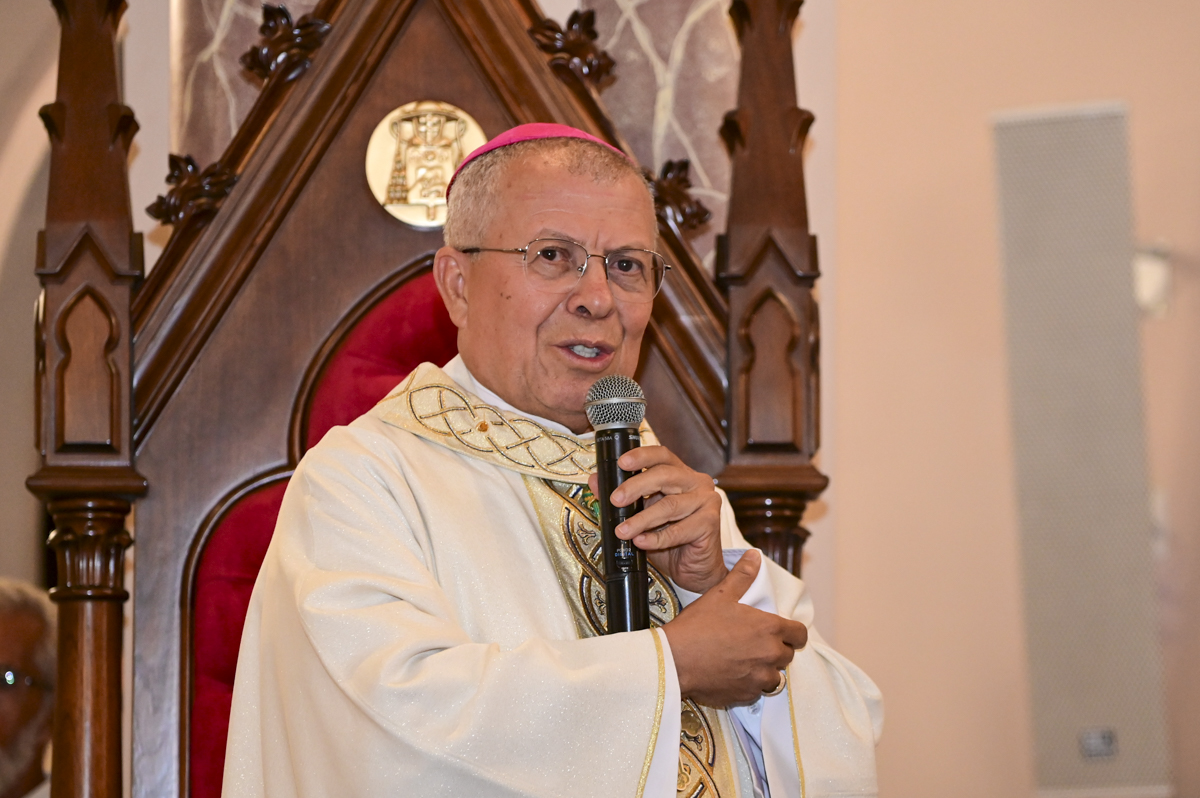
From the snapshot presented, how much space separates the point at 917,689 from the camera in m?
4.00

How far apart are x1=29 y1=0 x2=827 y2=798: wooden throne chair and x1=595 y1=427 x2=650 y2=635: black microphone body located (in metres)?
1.06

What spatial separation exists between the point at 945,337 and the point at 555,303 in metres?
2.20

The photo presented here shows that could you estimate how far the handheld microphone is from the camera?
1973mm

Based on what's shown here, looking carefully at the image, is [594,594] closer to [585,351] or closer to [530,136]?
[585,351]

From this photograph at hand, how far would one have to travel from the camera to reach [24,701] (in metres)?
3.12

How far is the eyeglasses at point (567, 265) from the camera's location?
8.20 ft

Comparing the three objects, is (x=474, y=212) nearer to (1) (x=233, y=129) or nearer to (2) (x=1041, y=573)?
(1) (x=233, y=129)

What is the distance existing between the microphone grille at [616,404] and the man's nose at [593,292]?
0.43m

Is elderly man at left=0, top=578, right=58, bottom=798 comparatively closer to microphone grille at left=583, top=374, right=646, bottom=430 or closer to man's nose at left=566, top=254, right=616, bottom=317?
man's nose at left=566, top=254, right=616, bottom=317

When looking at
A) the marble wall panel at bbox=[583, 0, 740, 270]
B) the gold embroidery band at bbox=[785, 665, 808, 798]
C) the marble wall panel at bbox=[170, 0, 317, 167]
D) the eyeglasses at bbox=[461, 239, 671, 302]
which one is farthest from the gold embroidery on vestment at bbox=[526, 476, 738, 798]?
the marble wall panel at bbox=[170, 0, 317, 167]

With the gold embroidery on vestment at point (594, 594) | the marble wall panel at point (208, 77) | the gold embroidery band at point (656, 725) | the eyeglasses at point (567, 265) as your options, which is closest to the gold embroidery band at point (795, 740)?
the gold embroidery on vestment at point (594, 594)

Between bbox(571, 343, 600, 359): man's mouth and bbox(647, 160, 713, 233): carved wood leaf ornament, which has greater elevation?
bbox(647, 160, 713, 233): carved wood leaf ornament

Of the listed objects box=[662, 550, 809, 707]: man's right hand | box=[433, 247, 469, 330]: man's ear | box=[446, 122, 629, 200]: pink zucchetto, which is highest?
box=[446, 122, 629, 200]: pink zucchetto

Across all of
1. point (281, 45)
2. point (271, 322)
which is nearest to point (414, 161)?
point (281, 45)
